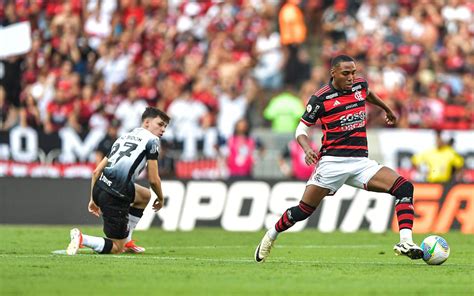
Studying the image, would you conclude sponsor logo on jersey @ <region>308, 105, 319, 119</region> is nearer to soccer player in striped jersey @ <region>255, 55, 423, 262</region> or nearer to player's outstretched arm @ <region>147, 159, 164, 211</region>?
soccer player in striped jersey @ <region>255, 55, 423, 262</region>

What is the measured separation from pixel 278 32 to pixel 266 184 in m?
7.34

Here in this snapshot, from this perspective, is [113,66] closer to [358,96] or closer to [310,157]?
[358,96]

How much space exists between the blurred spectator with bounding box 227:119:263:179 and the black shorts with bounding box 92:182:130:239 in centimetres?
879

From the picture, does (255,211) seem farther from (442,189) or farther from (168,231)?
(442,189)

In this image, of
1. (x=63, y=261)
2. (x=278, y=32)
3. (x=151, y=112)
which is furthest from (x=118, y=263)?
(x=278, y=32)

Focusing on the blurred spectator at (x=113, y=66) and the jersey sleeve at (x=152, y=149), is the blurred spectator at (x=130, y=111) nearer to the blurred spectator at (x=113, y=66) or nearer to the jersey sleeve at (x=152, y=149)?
the blurred spectator at (x=113, y=66)

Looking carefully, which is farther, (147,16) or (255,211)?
(147,16)

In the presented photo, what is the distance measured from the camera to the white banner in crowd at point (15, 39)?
2467 cm

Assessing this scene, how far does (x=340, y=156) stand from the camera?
12.6 m

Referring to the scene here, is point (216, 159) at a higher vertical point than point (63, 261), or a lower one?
lower

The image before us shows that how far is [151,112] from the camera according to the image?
13.6 m

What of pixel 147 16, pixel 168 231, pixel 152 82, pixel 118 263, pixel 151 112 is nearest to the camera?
pixel 118 263

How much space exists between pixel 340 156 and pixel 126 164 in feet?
8.80

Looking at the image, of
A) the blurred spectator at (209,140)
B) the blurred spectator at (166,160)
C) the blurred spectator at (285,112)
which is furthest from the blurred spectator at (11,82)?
the blurred spectator at (285,112)
